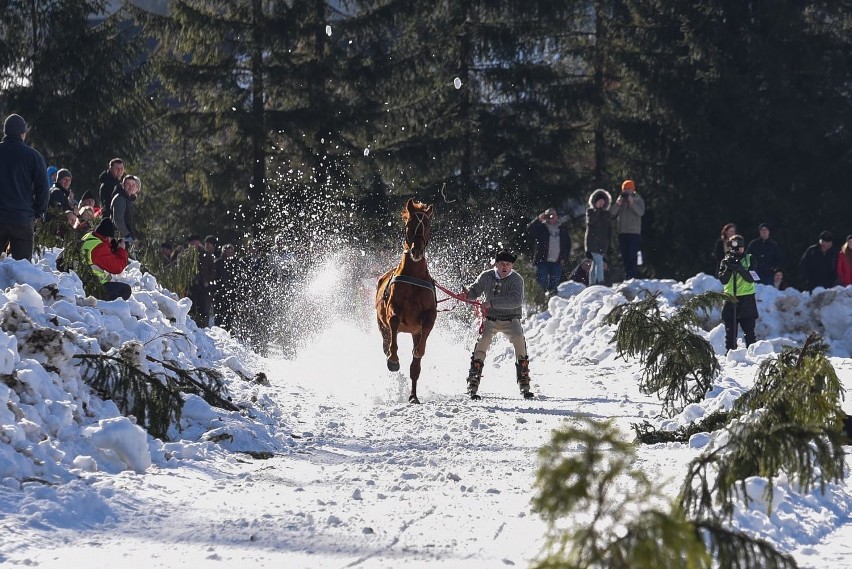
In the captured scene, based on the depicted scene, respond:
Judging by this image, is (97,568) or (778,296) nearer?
(97,568)

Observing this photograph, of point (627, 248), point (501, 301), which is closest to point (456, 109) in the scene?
point (627, 248)

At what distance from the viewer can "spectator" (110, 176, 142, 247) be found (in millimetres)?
15930

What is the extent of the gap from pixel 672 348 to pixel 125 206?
7.95 meters

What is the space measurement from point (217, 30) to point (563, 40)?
9.32 metres

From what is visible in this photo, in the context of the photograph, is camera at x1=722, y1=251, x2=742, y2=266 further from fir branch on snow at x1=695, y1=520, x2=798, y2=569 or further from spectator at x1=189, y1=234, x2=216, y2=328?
fir branch on snow at x1=695, y1=520, x2=798, y2=569

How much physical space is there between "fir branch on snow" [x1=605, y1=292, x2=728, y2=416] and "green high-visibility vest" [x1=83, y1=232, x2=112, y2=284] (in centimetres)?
525

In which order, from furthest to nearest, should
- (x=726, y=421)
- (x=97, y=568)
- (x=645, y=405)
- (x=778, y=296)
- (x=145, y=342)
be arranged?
(x=778, y=296), (x=645, y=405), (x=145, y=342), (x=726, y=421), (x=97, y=568)

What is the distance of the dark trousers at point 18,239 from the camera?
11.9 metres

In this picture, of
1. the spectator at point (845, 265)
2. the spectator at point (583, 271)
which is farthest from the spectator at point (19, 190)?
the spectator at point (583, 271)

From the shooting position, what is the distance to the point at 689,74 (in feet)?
101

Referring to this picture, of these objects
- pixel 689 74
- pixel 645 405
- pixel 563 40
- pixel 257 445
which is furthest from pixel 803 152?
pixel 257 445

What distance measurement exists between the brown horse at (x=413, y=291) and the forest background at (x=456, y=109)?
1487cm

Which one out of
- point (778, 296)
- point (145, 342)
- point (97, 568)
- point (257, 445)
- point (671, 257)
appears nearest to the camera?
point (97, 568)

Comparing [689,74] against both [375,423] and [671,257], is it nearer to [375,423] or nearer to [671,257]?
[671,257]
